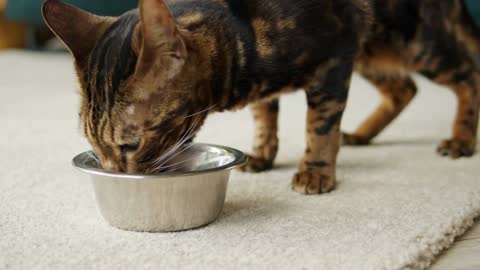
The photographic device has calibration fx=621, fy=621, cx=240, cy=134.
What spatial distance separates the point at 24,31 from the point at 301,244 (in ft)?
15.1

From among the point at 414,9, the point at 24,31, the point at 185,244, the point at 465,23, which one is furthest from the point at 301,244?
the point at 24,31

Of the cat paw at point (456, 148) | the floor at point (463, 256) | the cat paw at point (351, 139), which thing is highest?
the floor at point (463, 256)

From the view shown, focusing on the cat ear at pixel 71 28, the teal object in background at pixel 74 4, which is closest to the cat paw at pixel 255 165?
the cat ear at pixel 71 28

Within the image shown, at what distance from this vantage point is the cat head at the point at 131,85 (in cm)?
115

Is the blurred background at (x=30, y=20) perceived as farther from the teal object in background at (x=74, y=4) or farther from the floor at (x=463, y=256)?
the floor at (x=463, y=256)

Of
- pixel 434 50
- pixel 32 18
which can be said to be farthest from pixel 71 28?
pixel 32 18

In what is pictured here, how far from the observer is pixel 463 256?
115 cm

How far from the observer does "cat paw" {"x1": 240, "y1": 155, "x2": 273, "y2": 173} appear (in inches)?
68.4

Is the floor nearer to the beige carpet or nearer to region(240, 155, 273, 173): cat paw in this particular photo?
the beige carpet

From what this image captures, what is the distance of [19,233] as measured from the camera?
122cm

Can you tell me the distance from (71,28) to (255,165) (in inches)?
27.2

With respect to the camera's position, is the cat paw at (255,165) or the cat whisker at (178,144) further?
the cat paw at (255,165)

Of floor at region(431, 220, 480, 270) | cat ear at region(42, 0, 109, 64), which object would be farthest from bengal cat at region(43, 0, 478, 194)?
floor at region(431, 220, 480, 270)

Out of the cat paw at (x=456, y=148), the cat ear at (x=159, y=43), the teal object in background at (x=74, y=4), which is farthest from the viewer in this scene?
the teal object in background at (x=74, y=4)
